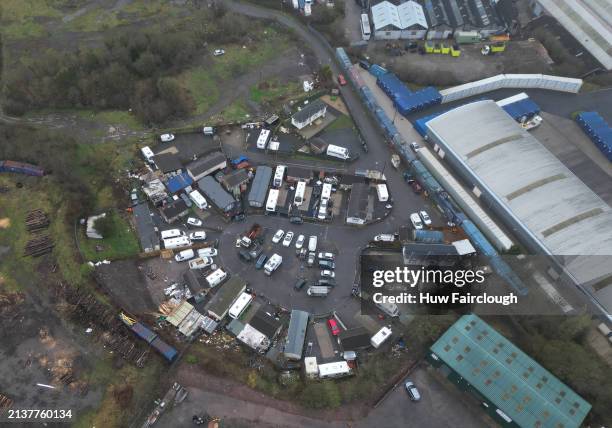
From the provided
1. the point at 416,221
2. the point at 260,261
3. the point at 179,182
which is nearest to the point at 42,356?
the point at 260,261

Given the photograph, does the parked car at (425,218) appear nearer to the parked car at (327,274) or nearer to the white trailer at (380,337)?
the parked car at (327,274)

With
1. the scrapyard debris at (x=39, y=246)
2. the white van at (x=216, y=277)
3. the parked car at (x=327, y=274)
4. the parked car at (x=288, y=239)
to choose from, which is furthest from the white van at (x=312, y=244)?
the scrapyard debris at (x=39, y=246)

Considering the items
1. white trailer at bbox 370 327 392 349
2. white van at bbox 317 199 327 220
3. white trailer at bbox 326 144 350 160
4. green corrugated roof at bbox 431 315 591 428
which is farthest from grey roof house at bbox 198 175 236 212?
green corrugated roof at bbox 431 315 591 428

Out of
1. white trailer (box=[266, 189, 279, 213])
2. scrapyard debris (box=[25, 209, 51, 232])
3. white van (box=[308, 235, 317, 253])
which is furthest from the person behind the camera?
white trailer (box=[266, 189, 279, 213])

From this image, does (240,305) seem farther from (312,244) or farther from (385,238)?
(385,238)

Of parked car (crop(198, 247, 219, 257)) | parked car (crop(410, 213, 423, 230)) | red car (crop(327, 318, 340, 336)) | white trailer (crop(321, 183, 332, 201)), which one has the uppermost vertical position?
white trailer (crop(321, 183, 332, 201))

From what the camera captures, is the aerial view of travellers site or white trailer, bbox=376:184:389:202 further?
white trailer, bbox=376:184:389:202

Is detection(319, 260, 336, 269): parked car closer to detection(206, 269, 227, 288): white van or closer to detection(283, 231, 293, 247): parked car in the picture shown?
detection(283, 231, 293, 247): parked car
